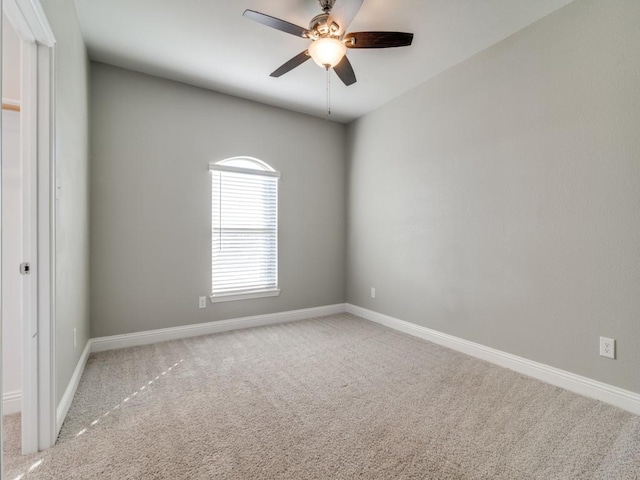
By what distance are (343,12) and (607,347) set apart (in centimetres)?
281

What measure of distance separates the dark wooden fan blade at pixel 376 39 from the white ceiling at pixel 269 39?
0.30 meters

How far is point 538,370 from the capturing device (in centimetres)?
252

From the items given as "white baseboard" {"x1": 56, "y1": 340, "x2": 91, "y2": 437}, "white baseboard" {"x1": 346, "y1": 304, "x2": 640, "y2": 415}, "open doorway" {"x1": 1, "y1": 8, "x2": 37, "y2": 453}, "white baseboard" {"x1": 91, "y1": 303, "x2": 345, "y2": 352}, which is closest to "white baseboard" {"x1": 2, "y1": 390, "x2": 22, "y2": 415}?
"open doorway" {"x1": 1, "y1": 8, "x2": 37, "y2": 453}

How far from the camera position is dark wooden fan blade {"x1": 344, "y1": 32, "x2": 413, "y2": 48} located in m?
2.16

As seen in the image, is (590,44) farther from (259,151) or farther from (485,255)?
(259,151)

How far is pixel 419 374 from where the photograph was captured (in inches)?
103

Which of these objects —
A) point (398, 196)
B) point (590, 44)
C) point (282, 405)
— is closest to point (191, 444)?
point (282, 405)

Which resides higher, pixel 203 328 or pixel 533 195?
pixel 533 195

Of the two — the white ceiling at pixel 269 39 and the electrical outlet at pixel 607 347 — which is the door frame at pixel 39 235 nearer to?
the white ceiling at pixel 269 39

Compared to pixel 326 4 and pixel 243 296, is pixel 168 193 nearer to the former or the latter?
pixel 243 296

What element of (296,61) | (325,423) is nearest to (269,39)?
(296,61)

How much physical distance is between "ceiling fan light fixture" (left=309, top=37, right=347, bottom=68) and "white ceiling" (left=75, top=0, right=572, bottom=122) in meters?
0.40

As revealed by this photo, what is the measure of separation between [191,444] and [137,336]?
6.13ft

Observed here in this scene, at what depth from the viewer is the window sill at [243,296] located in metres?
3.68
